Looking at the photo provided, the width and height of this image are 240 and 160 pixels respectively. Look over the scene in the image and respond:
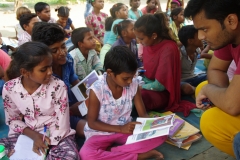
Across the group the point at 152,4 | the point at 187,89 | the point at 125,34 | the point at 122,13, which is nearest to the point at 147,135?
the point at 187,89

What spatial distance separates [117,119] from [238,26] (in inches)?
40.0

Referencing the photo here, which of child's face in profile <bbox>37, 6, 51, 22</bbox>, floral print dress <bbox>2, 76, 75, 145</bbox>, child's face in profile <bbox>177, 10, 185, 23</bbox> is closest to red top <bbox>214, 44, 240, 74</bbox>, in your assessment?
floral print dress <bbox>2, 76, 75, 145</bbox>

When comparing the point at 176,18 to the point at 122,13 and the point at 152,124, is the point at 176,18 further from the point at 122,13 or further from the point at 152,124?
the point at 152,124

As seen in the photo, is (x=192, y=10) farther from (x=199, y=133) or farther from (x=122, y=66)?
(x=199, y=133)

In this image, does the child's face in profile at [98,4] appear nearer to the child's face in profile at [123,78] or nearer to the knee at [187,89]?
the knee at [187,89]

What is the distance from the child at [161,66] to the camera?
7.63 feet

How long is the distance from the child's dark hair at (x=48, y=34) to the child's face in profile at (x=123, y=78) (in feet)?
1.97

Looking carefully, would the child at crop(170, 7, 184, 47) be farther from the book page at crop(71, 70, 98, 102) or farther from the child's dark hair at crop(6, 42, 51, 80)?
the child's dark hair at crop(6, 42, 51, 80)

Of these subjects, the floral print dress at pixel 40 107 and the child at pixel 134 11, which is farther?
the child at pixel 134 11

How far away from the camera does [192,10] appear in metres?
1.46

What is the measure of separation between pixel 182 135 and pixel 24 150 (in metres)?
1.15

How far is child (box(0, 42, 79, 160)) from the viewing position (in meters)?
1.63

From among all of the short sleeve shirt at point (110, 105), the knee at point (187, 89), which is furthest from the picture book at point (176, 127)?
the knee at point (187, 89)

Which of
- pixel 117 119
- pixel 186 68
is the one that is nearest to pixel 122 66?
pixel 117 119
